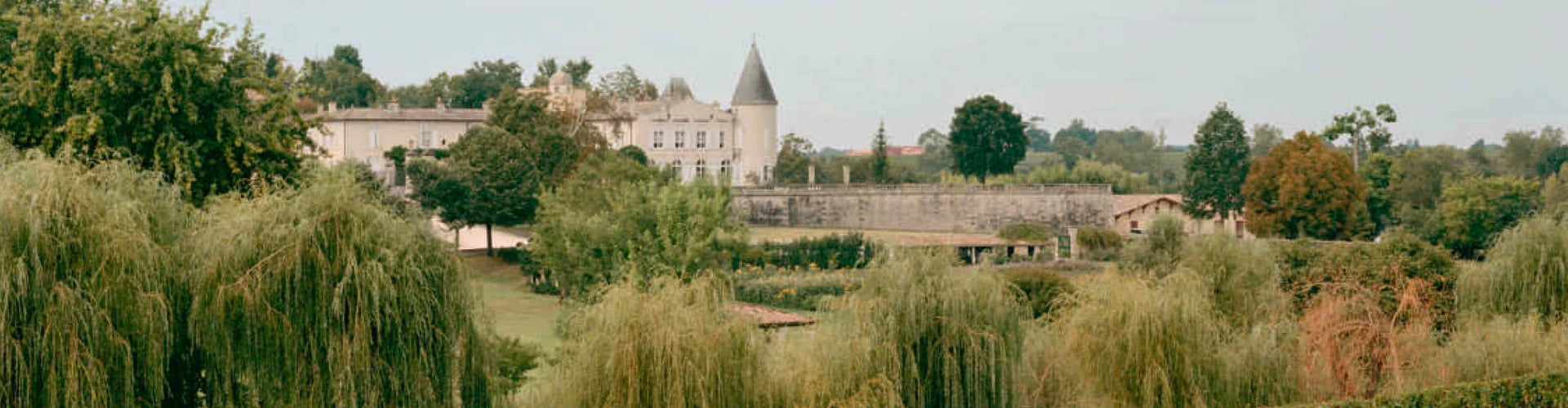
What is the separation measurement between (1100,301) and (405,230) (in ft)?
28.5

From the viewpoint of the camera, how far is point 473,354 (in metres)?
14.1

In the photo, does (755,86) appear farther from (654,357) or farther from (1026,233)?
(654,357)

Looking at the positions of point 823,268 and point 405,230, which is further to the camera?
point 823,268

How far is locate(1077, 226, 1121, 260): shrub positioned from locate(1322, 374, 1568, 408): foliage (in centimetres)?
3306

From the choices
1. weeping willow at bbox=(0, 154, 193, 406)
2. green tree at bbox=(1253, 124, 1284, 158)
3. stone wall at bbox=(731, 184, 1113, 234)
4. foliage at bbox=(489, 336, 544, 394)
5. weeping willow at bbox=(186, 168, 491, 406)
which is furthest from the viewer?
green tree at bbox=(1253, 124, 1284, 158)

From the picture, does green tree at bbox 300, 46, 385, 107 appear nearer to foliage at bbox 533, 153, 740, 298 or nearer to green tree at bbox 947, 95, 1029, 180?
green tree at bbox 947, 95, 1029, 180

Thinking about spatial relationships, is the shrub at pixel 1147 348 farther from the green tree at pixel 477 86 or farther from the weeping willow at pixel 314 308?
the green tree at pixel 477 86

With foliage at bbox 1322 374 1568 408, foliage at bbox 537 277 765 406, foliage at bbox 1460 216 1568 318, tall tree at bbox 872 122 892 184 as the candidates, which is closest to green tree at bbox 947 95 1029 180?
tall tree at bbox 872 122 892 184

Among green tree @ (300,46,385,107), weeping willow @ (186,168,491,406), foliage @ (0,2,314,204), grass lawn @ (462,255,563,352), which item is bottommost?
grass lawn @ (462,255,563,352)

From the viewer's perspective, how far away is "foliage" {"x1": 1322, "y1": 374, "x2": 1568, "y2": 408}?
55.7ft

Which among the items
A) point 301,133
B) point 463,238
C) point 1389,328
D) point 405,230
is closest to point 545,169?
point 463,238

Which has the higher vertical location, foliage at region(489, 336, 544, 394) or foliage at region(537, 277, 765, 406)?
foliage at region(537, 277, 765, 406)

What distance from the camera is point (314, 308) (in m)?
13.2

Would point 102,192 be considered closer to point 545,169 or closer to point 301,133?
point 301,133
